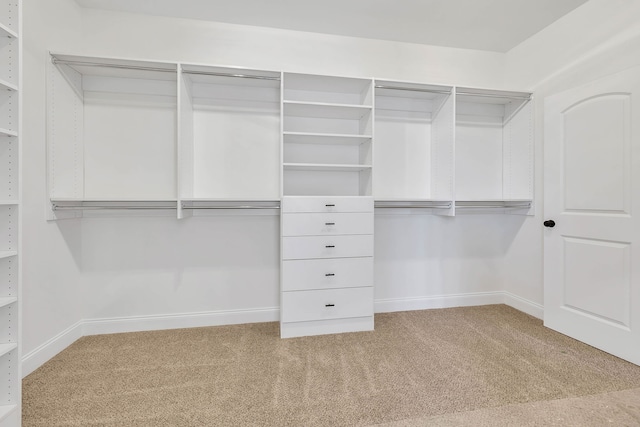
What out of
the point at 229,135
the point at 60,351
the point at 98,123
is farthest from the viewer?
the point at 229,135

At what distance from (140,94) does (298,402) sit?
249 centimetres

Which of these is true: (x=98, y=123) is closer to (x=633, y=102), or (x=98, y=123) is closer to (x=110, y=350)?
(x=110, y=350)

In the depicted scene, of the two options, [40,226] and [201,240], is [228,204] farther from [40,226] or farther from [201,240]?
[40,226]

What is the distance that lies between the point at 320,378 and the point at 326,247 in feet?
2.96

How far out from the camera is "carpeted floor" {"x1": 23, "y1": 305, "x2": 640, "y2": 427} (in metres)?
1.47

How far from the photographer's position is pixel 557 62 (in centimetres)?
253

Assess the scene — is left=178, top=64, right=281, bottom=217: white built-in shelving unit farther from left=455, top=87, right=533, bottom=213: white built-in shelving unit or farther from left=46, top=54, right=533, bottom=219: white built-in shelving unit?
left=455, top=87, right=533, bottom=213: white built-in shelving unit

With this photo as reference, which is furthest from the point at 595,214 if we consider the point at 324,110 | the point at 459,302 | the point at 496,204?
the point at 324,110

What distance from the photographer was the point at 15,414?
4.42ft

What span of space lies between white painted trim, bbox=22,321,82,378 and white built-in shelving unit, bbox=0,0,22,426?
527 millimetres

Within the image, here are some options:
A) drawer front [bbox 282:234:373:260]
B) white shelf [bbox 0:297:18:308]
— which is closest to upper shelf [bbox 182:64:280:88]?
drawer front [bbox 282:234:373:260]

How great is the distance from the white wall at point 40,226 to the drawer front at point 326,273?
156cm

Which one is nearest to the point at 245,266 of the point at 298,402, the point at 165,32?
the point at 298,402

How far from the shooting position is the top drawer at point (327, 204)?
226 centimetres
